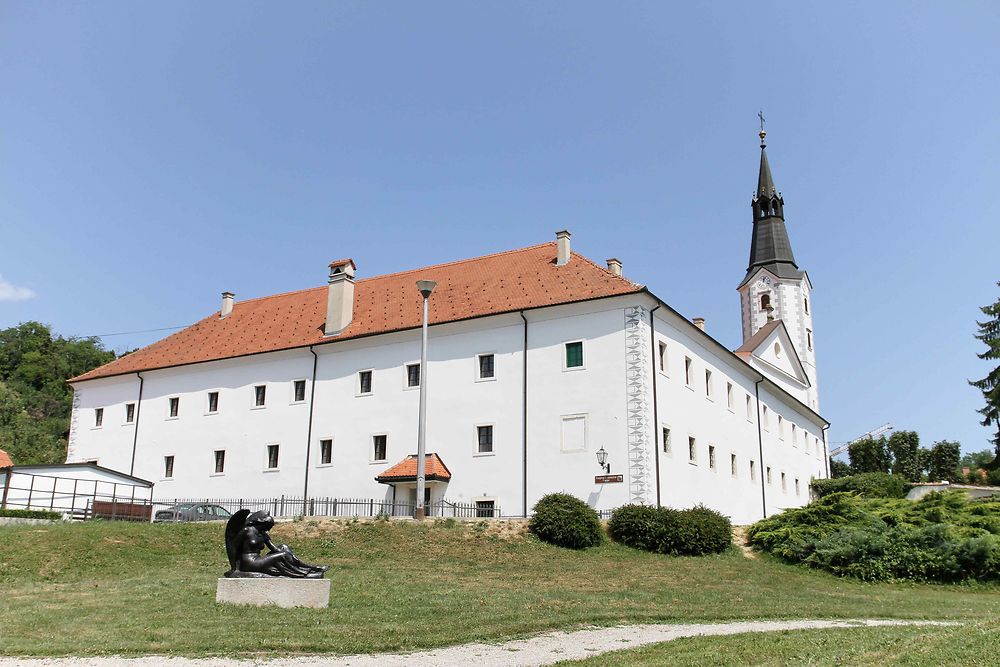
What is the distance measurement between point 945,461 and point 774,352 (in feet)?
112

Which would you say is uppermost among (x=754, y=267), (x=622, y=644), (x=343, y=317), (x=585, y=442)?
(x=754, y=267)

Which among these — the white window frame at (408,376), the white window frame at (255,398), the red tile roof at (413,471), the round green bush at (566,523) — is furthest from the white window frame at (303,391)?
the round green bush at (566,523)

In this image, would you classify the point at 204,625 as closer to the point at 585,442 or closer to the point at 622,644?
the point at 622,644

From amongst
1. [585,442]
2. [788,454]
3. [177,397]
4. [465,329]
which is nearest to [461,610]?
[585,442]

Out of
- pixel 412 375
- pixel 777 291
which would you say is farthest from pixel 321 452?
pixel 777 291

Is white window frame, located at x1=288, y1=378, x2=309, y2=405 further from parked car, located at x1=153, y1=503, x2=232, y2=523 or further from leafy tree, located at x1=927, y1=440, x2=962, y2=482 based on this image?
leafy tree, located at x1=927, y1=440, x2=962, y2=482

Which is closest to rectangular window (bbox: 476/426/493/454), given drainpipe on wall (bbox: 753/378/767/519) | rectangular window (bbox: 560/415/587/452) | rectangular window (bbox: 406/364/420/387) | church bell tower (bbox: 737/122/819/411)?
rectangular window (bbox: 560/415/587/452)

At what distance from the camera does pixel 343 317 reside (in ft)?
129

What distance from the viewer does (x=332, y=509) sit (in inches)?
Answer: 1389

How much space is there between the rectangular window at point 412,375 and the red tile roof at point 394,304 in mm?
1669

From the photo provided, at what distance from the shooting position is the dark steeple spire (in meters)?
64.4

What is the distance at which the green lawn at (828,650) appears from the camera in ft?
29.1

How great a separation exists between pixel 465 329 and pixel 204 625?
23.6 meters

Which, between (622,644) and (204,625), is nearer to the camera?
(622,644)
